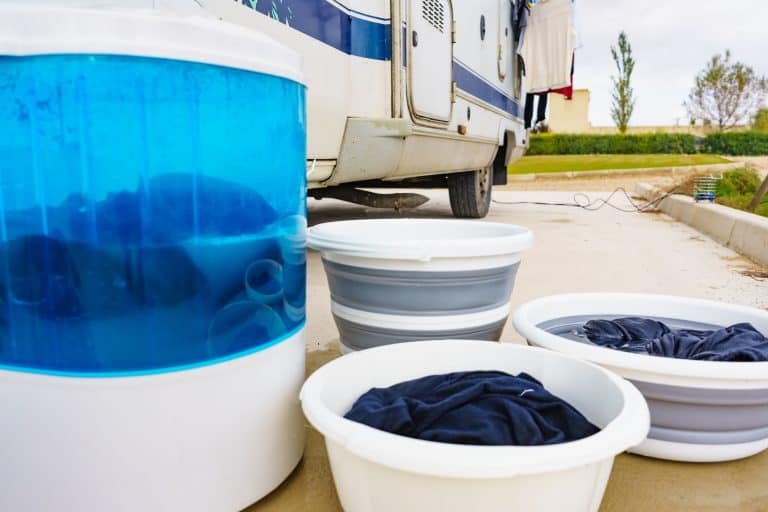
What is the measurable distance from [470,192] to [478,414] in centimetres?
520

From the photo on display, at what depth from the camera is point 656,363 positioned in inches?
50.3

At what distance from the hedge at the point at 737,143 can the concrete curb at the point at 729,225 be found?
67.2 ft

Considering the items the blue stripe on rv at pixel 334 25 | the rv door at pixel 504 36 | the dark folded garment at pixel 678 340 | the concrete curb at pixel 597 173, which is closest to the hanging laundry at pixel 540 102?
the rv door at pixel 504 36

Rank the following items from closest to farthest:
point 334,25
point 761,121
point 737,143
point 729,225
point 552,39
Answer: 1. point 334,25
2. point 729,225
3. point 552,39
4. point 737,143
5. point 761,121

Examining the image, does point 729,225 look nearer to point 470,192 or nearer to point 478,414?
point 470,192

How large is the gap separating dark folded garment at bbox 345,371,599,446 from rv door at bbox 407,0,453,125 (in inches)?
92.2

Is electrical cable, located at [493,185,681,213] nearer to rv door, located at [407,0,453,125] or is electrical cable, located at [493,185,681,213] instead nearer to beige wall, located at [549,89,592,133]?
rv door, located at [407,0,453,125]

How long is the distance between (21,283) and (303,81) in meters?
0.63

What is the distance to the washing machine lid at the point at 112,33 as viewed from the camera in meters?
0.92

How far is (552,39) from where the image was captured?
6.33m

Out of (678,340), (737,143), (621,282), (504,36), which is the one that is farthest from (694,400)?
(737,143)

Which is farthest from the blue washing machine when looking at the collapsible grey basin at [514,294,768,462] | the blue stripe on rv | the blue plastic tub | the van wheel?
the van wheel

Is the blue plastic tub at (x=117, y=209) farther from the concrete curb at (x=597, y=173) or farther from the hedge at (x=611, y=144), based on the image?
the hedge at (x=611, y=144)

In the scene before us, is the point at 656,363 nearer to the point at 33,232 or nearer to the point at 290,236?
the point at 290,236
